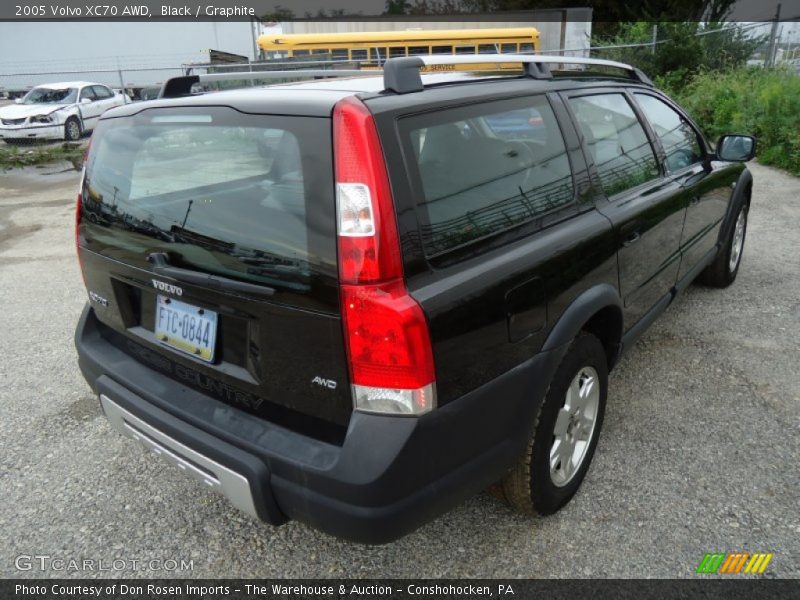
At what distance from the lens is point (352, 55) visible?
1786 centimetres

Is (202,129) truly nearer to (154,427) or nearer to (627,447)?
(154,427)

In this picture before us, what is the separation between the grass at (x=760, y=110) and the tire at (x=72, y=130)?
555 inches

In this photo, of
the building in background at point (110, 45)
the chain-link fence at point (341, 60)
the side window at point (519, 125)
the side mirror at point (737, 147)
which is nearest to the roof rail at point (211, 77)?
the side window at point (519, 125)

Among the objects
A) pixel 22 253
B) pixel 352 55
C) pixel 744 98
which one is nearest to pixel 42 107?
pixel 352 55

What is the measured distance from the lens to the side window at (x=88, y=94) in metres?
15.8

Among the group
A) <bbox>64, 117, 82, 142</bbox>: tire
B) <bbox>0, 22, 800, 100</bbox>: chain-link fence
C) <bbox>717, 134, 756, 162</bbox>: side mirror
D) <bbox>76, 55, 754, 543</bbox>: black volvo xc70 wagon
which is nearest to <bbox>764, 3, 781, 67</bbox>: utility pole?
<bbox>0, 22, 800, 100</bbox>: chain-link fence

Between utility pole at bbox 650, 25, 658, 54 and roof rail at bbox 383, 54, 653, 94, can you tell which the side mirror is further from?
utility pole at bbox 650, 25, 658, 54

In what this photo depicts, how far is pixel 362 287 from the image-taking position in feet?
5.48

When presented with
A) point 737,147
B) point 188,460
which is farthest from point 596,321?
point 737,147

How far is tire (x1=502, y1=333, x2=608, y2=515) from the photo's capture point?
220 cm

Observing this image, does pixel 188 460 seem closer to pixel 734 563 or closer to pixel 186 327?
pixel 186 327

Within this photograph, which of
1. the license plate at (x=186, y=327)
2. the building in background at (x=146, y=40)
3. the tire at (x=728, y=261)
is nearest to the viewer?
the license plate at (x=186, y=327)

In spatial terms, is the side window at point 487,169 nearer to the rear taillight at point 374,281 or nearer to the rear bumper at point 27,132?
the rear taillight at point 374,281

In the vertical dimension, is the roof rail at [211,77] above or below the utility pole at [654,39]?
below
